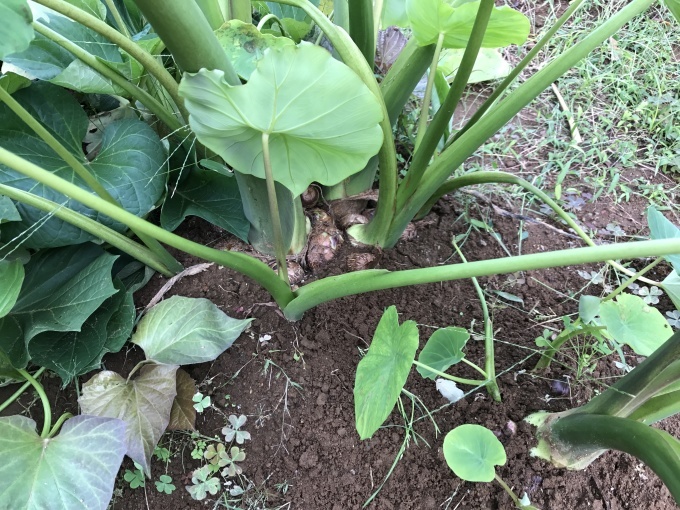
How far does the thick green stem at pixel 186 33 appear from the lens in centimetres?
55

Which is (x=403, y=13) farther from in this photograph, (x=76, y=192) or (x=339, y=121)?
Result: (x=76, y=192)

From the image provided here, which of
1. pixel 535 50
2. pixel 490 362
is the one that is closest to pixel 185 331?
pixel 490 362

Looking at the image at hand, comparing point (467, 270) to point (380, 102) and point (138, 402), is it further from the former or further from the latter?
point (138, 402)

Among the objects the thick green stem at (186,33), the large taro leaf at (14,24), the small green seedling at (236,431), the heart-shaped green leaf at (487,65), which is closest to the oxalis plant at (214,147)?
the thick green stem at (186,33)

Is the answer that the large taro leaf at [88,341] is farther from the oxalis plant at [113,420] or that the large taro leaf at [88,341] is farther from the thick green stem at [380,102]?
the thick green stem at [380,102]

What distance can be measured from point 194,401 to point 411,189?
0.57 meters

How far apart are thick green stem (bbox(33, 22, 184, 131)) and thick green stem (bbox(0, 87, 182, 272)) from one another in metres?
0.12

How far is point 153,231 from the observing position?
0.67 metres

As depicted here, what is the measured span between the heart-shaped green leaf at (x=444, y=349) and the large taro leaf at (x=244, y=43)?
524 millimetres

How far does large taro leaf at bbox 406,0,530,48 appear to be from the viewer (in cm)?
77

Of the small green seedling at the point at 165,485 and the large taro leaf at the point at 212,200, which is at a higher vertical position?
the large taro leaf at the point at 212,200

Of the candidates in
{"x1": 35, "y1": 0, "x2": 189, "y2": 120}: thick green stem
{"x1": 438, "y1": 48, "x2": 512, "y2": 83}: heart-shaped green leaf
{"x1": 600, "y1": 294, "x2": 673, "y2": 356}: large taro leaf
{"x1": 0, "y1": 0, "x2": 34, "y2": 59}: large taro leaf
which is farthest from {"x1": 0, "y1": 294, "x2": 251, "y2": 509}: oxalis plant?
{"x1": 438, "y1": 48, "x2": 512, "y2": 83}: heart-shaped green leaf

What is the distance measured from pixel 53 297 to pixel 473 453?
2.50 ft

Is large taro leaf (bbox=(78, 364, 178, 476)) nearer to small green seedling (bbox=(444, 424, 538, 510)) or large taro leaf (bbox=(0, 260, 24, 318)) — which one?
large taro leaf (bbox=(0, 260, 24, 318))
